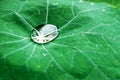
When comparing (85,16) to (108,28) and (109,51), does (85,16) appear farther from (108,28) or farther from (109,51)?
(109,51)

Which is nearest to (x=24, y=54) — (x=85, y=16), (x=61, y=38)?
(x=61, y=38)

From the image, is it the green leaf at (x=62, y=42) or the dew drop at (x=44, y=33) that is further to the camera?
the dew drop at (x=44, y=33)

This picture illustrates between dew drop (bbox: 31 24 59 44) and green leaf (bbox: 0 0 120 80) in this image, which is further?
dew drop (bbox: 31 24 59 44)

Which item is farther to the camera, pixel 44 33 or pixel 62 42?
pixel 44 33
